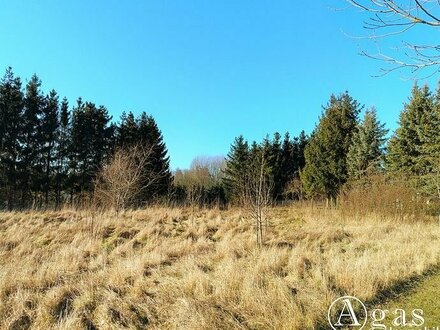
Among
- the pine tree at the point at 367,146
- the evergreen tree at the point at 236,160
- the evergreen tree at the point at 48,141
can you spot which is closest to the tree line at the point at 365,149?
the pine tree at the point at 367,146

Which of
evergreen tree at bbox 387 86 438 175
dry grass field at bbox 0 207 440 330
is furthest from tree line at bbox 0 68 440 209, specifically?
dry grass field at bbox 0 207 440 330

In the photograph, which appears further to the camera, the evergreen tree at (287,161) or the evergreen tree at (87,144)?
the evergreen tree at (287,161)

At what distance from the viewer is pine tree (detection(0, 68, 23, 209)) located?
23594 mm

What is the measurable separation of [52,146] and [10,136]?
9.59 feet

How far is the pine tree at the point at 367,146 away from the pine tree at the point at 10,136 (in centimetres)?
2290

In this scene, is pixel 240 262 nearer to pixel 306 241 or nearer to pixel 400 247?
pixel 306 241

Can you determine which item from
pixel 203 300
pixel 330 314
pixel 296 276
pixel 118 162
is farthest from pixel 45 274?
pixel 118 162

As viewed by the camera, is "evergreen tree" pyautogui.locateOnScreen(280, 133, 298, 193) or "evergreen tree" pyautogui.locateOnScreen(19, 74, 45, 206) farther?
"evergreen tree" pyautogui.locateOnScreen(280, 133, 298, 193)

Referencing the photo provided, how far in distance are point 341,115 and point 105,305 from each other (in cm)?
2179

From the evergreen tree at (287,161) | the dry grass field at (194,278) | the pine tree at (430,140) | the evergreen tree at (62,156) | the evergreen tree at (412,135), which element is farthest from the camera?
the evergreen tree at (287,161)

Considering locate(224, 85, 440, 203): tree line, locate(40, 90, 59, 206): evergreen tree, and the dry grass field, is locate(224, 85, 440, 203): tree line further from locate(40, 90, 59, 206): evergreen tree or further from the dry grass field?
locate(40, 90, 59, 206): evergreen tree

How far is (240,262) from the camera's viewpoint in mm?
6270

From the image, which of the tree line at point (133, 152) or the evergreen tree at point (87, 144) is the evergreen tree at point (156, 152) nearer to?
the tree line at point (133, 152)

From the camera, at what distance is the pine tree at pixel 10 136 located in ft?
77.4
